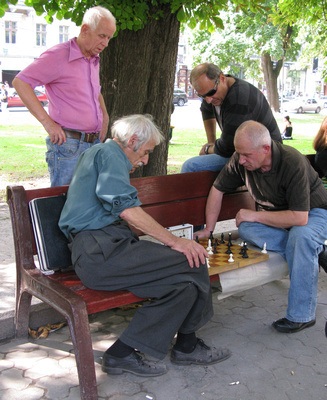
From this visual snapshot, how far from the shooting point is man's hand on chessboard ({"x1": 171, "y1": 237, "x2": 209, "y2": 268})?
3.24 m

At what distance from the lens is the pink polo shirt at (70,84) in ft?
13.0

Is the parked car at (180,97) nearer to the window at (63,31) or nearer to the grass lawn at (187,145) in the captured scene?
the window at (63,31)

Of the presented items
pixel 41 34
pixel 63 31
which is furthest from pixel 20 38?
pixel 63 31

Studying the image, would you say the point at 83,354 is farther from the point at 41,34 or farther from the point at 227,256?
the point at 41,34

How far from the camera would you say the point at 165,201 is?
4199 mm

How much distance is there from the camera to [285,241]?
160 inches

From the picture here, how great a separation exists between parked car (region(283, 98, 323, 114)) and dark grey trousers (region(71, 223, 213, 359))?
4239 centimetres

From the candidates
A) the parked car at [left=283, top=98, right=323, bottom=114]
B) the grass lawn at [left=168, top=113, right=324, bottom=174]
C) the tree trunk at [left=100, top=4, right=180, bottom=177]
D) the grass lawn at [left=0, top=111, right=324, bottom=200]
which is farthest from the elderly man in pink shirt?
the parked car at [left=283, top=98, right=323, bottom=114]

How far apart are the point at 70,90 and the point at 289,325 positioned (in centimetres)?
220

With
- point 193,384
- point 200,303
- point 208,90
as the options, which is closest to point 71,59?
point 208,90

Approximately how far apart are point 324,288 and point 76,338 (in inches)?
101

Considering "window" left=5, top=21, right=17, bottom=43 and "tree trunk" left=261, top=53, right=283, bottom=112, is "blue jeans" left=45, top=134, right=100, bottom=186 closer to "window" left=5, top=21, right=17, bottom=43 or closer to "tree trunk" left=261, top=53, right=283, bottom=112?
"tree trunk" left=261, top=53, right=283, bottom=112

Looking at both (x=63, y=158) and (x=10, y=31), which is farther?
(x=10, y=31)

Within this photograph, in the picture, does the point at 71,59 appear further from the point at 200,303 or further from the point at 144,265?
the point at 200,303
